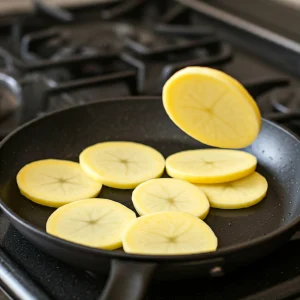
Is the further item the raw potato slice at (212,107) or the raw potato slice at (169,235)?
the raw potato slice at (212,107)

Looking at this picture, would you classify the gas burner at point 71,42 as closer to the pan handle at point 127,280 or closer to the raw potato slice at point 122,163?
the raw potato slice at point 122,163

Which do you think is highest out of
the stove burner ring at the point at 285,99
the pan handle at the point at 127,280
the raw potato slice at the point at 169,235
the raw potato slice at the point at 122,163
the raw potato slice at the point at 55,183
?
the pan handle at the point at 127,280

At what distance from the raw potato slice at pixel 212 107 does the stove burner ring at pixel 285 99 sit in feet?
0.57

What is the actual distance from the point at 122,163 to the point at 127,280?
0.30 meters

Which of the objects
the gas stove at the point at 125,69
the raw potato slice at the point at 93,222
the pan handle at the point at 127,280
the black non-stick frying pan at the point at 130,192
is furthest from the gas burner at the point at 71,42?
the pan handle at the point at 127,280

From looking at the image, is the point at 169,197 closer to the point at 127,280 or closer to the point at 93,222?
the point at 93,222

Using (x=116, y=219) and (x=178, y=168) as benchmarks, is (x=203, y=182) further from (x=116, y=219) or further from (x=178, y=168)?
(x=116, y=219)

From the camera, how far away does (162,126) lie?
88 centimetres

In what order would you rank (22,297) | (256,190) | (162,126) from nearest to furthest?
1. (22,297)
2. (256,190)
3. (162,126)

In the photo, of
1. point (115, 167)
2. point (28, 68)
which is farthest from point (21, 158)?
point (28, 68)

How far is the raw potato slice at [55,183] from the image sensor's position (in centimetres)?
70

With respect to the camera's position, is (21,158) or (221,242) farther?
(21,158)

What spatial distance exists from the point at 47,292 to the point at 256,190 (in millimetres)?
291

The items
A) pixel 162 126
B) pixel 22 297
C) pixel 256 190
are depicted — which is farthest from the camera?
pixel 162 126
